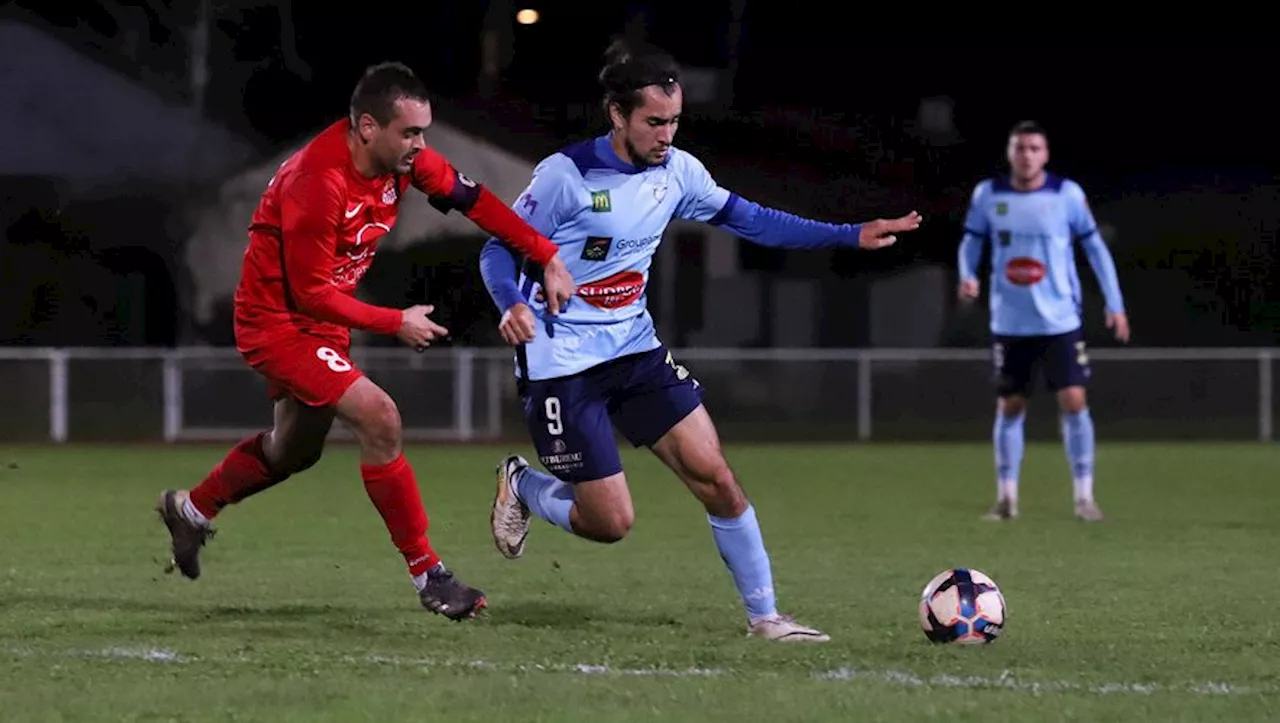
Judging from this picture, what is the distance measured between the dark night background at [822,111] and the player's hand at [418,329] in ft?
63.0

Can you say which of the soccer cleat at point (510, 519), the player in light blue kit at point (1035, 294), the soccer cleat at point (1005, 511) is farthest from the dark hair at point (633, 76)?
the soccer cleat at point (1005, 511)

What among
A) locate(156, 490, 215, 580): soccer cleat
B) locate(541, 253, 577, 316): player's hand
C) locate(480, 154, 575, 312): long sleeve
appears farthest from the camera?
locate(156, 490, 215, 580): soccer cleat

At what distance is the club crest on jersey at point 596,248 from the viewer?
6.62 m

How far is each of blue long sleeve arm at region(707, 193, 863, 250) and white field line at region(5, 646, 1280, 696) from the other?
1658mm

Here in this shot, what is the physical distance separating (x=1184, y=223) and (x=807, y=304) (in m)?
6.13

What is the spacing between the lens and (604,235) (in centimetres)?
661

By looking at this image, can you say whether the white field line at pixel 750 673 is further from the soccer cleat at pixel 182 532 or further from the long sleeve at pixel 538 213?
the soccer cleat at pixel 182 532

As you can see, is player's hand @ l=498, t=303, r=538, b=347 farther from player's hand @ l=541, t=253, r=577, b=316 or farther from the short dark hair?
the short dark hair

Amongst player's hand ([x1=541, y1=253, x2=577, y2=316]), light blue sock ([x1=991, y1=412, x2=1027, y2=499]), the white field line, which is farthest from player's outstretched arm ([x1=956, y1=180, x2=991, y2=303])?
the white field line

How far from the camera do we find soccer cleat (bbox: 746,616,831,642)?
6.24 metres

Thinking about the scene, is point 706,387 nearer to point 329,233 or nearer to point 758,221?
point 758,221

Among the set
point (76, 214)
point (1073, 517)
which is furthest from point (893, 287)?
point (1073, 517)

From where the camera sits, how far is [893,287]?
28.0 m

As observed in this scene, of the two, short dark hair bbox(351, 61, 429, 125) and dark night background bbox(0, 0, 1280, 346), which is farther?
dark night background bbox(0, 0, 1280, 346)
